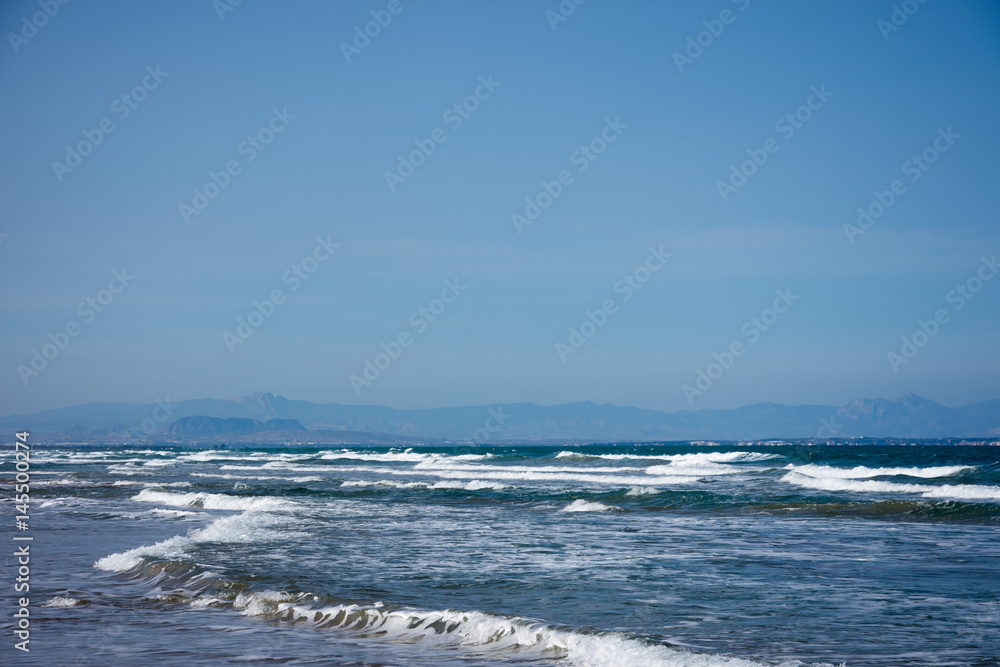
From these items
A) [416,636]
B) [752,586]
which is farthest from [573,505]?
[416,636]

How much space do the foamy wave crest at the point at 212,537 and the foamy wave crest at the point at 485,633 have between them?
4.10 metres

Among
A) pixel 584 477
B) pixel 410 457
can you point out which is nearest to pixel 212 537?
pixel 584 477

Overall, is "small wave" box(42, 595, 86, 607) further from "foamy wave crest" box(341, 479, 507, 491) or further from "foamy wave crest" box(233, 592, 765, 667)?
"foamy wave crest" box(341, 479, 507, 491)

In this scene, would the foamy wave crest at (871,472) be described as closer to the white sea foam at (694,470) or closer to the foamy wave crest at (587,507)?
the white sea foam at (694,470)

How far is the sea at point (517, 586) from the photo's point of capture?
8.29m

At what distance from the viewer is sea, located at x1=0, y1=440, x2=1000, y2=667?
829 centimetres

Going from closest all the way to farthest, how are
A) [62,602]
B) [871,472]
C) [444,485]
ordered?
[62,602], [444,485], [871,472]

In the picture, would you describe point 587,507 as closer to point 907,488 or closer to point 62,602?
point 907,488

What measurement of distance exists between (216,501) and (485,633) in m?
21.6

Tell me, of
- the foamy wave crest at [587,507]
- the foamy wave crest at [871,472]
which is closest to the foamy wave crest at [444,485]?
the foamy wave crest at [587,507]

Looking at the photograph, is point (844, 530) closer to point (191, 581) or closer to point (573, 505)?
point (573, 505)

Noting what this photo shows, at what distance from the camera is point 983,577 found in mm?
12297

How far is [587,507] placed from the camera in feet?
84.8

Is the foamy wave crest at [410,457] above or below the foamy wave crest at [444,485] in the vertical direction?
below
